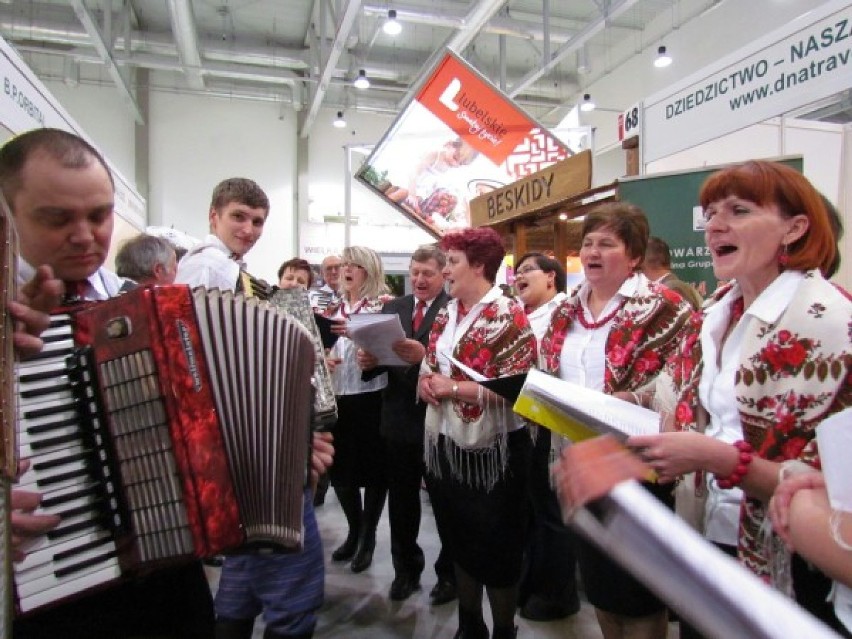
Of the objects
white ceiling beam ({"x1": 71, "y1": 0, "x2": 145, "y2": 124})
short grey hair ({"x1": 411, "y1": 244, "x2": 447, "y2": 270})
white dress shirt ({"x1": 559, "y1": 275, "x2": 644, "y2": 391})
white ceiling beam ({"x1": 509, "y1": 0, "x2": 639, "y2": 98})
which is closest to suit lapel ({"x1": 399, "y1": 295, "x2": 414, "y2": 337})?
short grey hair ({"x1": 411, "y1": 244, "x2": 447, "y2": 270})

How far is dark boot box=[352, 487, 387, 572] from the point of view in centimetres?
317

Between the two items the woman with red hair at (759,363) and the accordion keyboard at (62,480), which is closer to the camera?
the accordion keyboard at (62,480)

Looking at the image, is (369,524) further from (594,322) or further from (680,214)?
(680,214)

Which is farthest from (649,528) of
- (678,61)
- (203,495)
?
(678,61)

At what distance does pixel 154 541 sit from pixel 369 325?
1360 millimetres

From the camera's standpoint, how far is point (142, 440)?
999mm

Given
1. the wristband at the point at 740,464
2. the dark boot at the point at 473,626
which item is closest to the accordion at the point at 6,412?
the wristband at the point at 740,464

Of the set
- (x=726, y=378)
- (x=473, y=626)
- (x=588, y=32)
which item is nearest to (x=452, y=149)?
(x=473, y=626)

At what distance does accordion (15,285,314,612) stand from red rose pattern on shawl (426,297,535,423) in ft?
3.47

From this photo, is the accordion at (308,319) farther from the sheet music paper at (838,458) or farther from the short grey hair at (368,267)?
the short grey hair at (368,267)

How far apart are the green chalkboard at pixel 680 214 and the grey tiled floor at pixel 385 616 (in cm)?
177

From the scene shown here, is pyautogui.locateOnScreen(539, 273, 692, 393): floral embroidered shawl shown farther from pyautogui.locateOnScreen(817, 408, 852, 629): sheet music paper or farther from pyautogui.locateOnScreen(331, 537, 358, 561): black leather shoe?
pyautogui.locateOnScreen(331, 537, 358, 561): black leather shoe

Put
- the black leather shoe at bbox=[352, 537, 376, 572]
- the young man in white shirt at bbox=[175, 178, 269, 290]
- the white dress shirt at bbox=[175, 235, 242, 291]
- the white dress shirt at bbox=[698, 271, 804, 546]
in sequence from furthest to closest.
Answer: the black leather shoe at bbox=[352, 537, 376, 572]
the young man in white shirt at bbox=[175, 178, 269, 290]
the white dress shirt at bbox=[175, 235, 242, 291]
the white dress shirt at bbox=[698, 271, 804, 546]

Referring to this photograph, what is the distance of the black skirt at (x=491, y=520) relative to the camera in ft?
6.70
